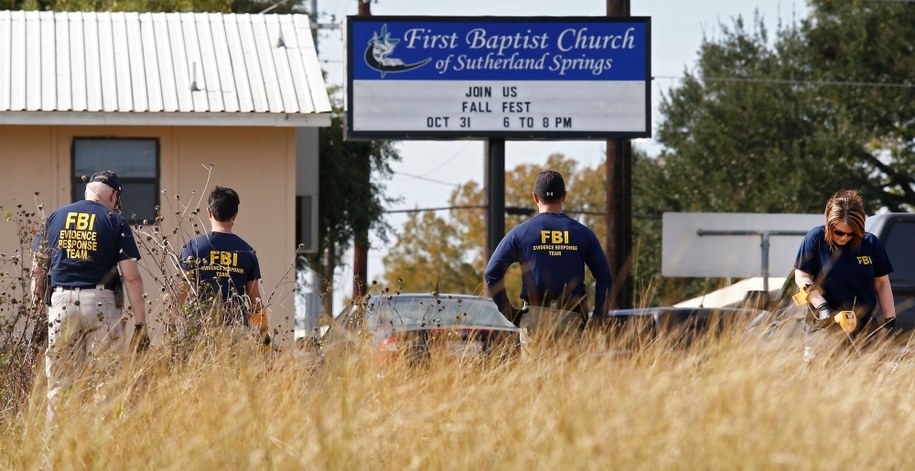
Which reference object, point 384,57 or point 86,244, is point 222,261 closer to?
point 86,244

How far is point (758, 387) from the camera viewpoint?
5992 mm

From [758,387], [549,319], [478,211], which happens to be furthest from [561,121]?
[478,211]

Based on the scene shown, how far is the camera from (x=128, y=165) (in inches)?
731

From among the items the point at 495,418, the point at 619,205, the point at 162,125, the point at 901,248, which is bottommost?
the point at 495,418

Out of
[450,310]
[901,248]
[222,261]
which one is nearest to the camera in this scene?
[222,261]

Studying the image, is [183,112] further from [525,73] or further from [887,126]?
[887,126]

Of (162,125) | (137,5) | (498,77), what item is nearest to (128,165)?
(162,125)

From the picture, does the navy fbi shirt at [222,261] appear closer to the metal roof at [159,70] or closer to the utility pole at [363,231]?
the metal roof at [159,70]

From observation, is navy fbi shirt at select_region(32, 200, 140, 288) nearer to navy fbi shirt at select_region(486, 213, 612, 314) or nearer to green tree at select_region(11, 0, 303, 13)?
navy fbi shirt at select_region(486, 213, 612, 314)

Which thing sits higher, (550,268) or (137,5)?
(137,5)

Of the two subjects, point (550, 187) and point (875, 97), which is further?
point (875, 97)

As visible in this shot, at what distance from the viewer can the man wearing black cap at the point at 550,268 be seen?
9156 millimetres

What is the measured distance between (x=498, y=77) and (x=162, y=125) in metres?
4.21

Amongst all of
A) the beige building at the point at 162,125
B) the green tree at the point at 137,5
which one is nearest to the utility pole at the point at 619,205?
the beige building at the point at 162,125
